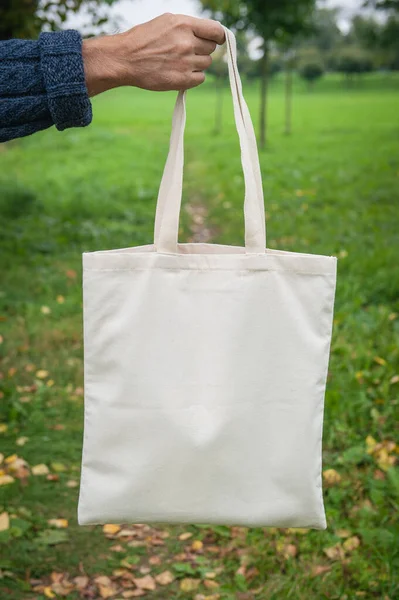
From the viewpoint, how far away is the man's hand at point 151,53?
1657mm

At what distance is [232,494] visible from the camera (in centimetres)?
178

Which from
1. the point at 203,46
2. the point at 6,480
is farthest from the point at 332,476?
the point at 203,46

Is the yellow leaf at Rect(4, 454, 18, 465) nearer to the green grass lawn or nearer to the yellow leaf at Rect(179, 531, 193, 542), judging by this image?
the green grass lawn

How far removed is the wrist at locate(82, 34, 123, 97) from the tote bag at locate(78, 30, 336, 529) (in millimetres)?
180

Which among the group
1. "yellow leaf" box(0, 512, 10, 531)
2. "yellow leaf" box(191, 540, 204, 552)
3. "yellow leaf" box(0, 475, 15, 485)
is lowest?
"yellow leaf" box(191, 540, 204, 552)

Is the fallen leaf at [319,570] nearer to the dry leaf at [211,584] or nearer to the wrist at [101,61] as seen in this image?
the dry leaf at [211,584]

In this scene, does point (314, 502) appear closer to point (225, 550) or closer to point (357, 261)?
point (225, 550)

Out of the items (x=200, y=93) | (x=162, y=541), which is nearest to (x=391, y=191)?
(x=162, y=541)

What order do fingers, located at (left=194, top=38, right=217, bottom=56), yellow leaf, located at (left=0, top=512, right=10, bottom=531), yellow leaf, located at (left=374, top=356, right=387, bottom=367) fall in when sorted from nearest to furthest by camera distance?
fingers, located at (left=194, top=38, right=217, bottom=56) < yellow leaf, located at (left=0, top=512, right=10, bottom=531) < yellow leaf, located at (left=374, top=356, right=387, bottom=367)

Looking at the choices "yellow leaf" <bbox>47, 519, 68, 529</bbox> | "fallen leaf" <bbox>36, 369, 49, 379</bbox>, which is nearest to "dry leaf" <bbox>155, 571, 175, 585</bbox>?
"yellow leaf" <bbox>47, 519, 68, 529</bbox>

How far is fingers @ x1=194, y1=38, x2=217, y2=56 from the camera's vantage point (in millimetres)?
1700

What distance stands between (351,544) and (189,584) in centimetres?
63

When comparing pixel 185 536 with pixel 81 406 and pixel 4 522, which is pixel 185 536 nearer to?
pixel 4 522

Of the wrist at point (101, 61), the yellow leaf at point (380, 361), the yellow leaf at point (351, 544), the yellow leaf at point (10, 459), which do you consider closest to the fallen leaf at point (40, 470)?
the yellow leaf at point (10, 459)
